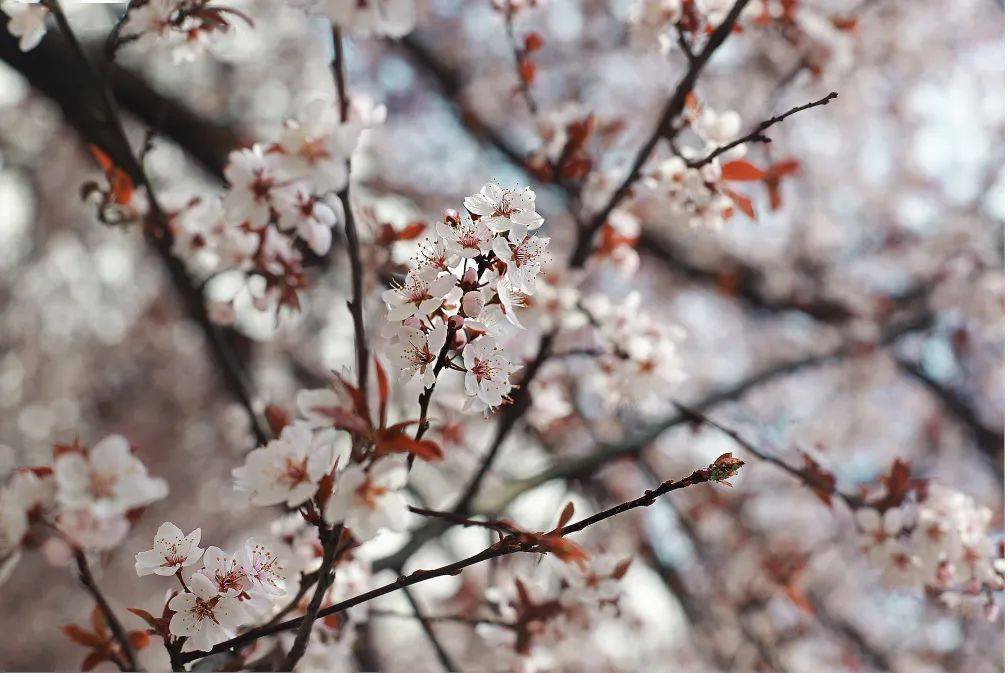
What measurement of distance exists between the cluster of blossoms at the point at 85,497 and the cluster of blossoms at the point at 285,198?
1.27ft

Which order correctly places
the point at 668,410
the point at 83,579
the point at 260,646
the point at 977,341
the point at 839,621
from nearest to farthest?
the point at 83,579 → the point at 260,646 → the point at 668,410 → the point at 839,621 → the point at 977,341

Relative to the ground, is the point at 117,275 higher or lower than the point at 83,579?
higher

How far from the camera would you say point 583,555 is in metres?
0.73

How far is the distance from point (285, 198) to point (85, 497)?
51 centimetres

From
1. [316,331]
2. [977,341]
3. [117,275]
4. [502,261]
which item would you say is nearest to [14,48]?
[502,261]

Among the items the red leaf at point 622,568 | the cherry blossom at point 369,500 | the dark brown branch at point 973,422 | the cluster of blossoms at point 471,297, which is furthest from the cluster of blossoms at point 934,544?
the dark brown branch at point 973,422

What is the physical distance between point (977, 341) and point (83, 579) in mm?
4500

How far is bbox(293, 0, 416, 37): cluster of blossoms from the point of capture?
826 millimetres

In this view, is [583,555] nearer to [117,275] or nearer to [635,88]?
[635,88]

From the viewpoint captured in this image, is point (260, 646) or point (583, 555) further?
point (260, 646)

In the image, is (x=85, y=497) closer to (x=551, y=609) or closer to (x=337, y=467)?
(x=337, y=467)

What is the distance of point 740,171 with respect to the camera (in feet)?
4.33

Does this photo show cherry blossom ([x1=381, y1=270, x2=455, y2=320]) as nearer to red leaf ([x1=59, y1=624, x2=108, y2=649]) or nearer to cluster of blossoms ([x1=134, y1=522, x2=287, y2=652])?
cluster of blossoms ([x1=134, y1=522, x2=287, y2=652])

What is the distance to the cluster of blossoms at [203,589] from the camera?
887 mm
